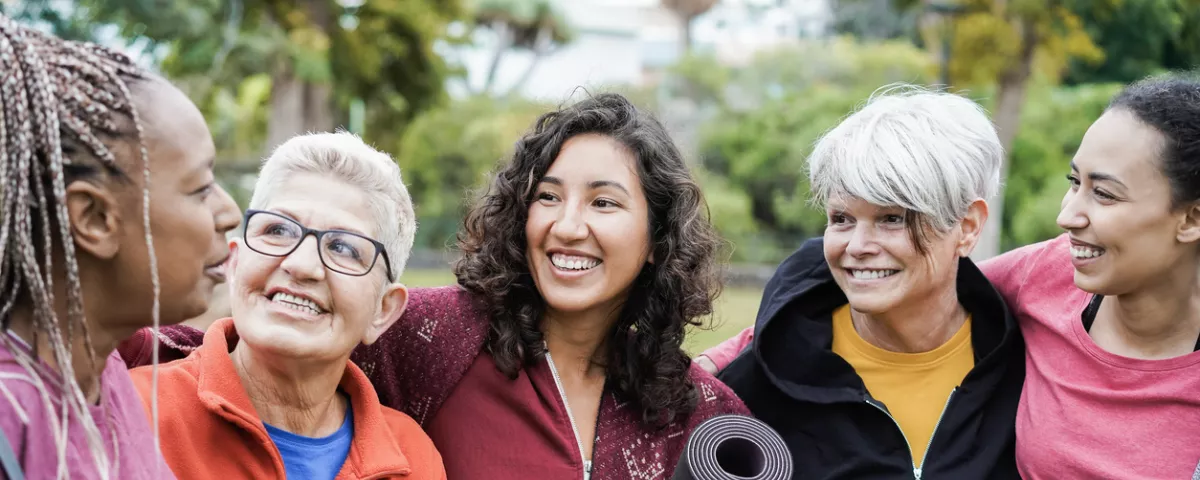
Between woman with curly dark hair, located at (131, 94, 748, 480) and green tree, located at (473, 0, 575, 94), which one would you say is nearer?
woman with curly dark hair, located at (131, 94, 748, 480)

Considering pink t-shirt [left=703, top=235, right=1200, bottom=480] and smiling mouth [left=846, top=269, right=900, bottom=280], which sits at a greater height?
smiling mouth [left=846, top=269, right=900, bottom=280]

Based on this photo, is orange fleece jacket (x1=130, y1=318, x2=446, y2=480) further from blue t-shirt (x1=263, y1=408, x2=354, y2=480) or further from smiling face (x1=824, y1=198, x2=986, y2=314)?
smiling face (x1=824, y1=198, x2=986, y2=314)

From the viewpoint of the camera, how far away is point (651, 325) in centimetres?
310

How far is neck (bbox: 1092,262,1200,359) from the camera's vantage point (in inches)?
109

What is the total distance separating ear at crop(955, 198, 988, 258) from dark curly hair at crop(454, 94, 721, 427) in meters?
0.76

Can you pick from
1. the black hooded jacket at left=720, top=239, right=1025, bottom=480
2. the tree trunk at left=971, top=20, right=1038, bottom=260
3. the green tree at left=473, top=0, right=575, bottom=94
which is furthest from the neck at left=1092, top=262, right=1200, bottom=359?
the green tree at left=473, top=0, right=575, bottom=94

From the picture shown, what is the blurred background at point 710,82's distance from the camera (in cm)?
1262

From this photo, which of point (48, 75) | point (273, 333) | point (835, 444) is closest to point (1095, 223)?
point (835, 444)

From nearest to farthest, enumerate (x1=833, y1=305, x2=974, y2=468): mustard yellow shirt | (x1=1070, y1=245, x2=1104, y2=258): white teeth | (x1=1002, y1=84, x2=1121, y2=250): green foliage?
(x1=1070, y1=245, x2=1104, y2=258): white teeth
(x1=833, y1=305, x2=974, y2=468): mustard yellow shirt
(x1=1002, y1=84, x2=1121, y2=250): green foliage

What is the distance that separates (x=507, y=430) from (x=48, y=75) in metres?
1.66

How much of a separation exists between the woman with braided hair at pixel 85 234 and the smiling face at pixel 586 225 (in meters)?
1.30

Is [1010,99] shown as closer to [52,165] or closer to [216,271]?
[216,271]

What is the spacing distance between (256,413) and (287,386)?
0.12 meters

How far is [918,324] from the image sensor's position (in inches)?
124
